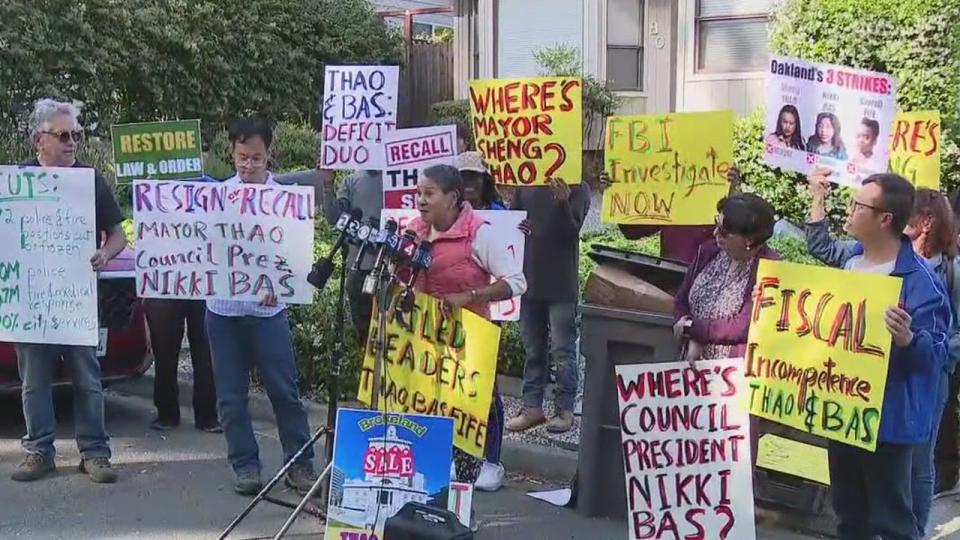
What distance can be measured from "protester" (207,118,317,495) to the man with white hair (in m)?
0.79

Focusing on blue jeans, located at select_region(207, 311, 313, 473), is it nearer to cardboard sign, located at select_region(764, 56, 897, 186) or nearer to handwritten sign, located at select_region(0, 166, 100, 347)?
handwritten sign, located at select_region(0, 166, 100, 347)

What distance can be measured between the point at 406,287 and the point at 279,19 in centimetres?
1483

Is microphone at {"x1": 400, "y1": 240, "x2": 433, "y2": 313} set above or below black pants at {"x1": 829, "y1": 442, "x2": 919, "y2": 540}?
above

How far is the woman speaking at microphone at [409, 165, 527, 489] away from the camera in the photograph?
4988 millimetres

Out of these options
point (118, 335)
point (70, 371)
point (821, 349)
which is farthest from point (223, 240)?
point (821, 349)

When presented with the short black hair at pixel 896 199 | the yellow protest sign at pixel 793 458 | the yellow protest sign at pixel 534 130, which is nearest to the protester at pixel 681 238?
the yellow protest sign at pixel 534 130

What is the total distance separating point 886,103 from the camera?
18.1ft

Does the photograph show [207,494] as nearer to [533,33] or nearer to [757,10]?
[757,10]

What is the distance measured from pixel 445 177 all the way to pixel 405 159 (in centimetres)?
197

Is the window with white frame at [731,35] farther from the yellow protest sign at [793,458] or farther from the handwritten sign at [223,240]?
the handwritten sign at [223,240]

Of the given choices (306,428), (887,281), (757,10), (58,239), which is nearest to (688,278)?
(887,281)

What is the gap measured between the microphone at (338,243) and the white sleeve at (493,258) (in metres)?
0.52

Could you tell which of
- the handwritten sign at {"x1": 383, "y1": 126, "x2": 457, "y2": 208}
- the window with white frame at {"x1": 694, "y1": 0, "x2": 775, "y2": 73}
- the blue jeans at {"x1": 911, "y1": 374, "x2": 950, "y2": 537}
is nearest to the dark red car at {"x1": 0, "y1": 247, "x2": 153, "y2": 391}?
the handwritten sign at {"x1": 383, "y1": 126, "x2": 457, "y2": 208}

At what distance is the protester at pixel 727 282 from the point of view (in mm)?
4715
